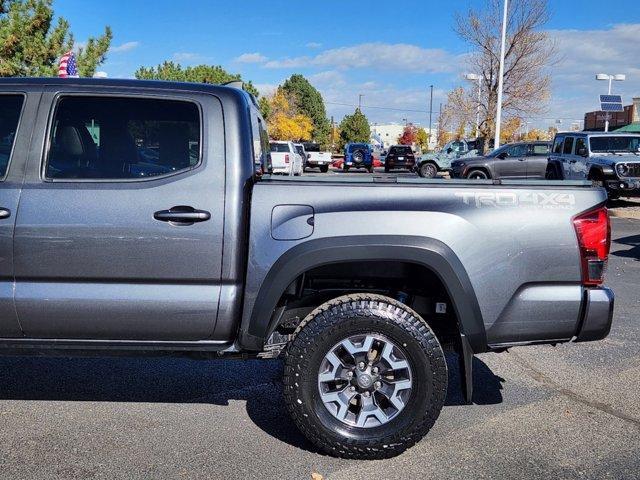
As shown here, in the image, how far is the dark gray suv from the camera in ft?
74.1

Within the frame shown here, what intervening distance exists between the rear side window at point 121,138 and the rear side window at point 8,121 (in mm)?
220

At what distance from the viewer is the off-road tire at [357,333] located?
135 inches

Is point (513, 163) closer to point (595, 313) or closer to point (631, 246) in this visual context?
point (631, 246)

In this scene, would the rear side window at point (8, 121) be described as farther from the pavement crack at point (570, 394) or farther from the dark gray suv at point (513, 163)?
the dark gray suv at point (513, 163)

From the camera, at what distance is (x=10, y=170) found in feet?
11.6

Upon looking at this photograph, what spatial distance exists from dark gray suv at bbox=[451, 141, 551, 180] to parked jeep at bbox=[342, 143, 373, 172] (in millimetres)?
18777

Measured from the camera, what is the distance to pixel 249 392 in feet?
14.8

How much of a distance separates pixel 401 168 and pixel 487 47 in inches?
410

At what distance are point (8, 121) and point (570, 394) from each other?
4.03 m

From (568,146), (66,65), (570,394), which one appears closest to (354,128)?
(568,146)

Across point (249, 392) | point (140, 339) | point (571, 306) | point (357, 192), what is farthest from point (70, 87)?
point (571, 306)

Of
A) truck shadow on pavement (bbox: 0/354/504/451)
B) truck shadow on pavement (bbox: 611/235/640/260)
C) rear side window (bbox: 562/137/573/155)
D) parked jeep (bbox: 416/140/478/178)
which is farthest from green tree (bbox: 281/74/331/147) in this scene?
truck shadow on pavement (bbox: 0/354/504/451)

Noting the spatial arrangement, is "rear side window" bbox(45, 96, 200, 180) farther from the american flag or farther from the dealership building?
the dealership building

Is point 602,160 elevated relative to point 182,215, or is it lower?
elevated
